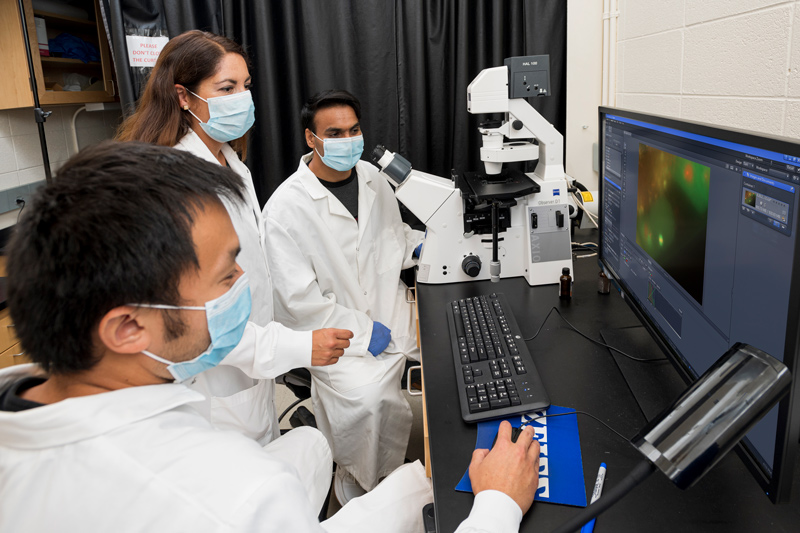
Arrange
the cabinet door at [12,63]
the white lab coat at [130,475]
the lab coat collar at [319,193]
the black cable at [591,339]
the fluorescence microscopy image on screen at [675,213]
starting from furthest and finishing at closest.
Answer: the cabinet door at [12,63] < the lab coat collar at [319,193] < the black cable at [591,339] < the fluorescence microscopy image on screen at [675,213] < the white lab coat at [130,475]

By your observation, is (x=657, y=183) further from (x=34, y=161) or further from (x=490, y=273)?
(x=34, y=161)

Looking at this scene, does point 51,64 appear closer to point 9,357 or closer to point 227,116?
point 9,357

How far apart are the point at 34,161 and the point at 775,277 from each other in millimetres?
2984

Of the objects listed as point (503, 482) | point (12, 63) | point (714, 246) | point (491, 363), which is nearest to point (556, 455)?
point (503, 482)

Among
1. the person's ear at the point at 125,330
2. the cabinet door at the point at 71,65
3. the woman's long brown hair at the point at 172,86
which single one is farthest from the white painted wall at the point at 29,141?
the person's ear at the point at 125,330

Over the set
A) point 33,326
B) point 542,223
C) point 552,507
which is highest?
point 33,326

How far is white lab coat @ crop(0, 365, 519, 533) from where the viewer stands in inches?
22.3

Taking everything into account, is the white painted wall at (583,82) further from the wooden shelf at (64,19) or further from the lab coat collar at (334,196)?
the wooden shelf at (64,19)

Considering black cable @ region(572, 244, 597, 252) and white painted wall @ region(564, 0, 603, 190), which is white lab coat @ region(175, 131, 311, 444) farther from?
white painted wall @ region(564, 0, 603, 190)

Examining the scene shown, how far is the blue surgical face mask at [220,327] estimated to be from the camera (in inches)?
29.3

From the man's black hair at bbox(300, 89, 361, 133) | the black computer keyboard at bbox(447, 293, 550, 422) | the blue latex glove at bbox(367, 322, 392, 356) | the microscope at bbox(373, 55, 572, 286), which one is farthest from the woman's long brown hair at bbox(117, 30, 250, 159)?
the black computer keyboard at bbox(447, 293, 550, 422)

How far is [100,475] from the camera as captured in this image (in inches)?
22.5

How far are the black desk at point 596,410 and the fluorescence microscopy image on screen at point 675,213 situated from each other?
0.25m

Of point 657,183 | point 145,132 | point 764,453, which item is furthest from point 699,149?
point 145,132
